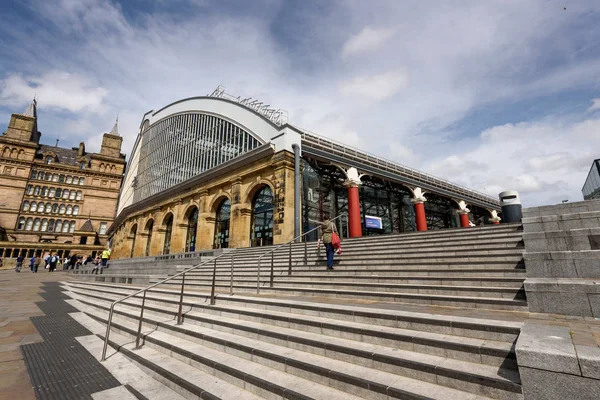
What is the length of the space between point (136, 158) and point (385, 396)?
4564 cm

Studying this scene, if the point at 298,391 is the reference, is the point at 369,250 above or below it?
above

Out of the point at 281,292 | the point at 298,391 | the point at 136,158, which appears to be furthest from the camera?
the point at 136,158

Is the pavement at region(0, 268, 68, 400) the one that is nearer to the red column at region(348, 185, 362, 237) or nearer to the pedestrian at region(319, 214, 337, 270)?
the pedestrian at region(319, 214, 337, 270)

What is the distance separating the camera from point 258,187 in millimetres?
18734

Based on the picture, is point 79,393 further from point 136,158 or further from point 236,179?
point 136,158

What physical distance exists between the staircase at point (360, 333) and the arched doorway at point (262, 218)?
1060 cm

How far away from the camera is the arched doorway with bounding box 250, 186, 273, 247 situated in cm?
1825

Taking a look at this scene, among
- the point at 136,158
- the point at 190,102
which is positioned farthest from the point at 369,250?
the point at 136,158

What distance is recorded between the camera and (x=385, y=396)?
2623 mm

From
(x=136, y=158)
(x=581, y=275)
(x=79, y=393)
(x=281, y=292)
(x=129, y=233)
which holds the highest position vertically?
(x=136, y=158)

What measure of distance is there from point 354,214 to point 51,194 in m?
67.8

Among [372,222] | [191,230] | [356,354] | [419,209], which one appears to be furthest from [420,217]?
[356,354]

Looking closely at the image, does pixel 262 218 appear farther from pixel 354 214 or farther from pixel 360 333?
pixel 360 333

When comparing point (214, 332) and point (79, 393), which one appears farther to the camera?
point (214, 332)
